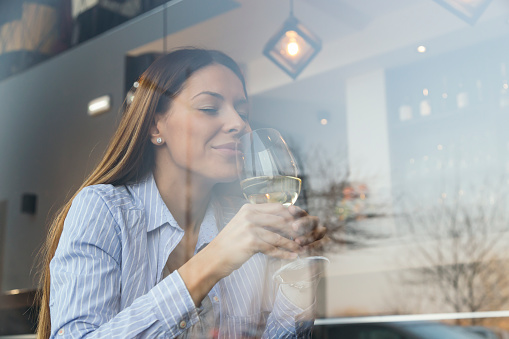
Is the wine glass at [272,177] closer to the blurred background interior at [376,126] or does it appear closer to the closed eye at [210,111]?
the closed eye at [210,111]

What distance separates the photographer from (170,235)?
994mm

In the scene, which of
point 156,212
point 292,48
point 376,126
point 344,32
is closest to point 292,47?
point 292,48

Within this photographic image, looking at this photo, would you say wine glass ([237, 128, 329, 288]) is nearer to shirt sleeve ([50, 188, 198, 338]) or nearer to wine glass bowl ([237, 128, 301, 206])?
wine glass bowl ([237, 128, 301, 206])

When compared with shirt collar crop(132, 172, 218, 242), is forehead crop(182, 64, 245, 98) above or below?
above

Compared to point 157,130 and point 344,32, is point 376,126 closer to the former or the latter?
point 344,32

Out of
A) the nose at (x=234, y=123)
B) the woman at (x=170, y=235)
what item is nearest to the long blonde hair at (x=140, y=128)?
the woman at (x=170, y=235)

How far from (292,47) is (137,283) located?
2.36 ft

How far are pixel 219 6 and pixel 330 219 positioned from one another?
1.97 ft

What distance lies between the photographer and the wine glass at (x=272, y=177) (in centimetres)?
73

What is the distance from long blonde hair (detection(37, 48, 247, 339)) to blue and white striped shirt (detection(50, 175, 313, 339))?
0.12 feet

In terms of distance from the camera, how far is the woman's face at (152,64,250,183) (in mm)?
956

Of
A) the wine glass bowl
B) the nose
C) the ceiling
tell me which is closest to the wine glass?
the wine glass bowl

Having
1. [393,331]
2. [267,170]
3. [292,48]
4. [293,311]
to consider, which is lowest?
[393,331]

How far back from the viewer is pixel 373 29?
53.0 inches
